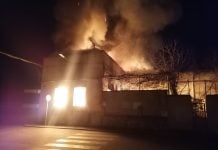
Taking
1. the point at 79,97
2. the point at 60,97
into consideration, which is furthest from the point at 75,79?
the point at 60,97

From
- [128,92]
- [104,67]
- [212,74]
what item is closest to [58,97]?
[104,67]

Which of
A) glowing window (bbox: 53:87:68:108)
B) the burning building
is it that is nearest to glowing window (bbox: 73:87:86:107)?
the burning building

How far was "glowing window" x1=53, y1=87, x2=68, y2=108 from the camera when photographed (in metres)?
22.5

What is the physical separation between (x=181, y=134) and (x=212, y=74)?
10893mm

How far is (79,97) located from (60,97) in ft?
7.06

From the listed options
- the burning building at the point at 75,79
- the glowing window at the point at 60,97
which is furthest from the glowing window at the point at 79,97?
the glowing window at the point at 60,97

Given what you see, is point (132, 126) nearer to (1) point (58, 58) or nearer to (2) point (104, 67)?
(2) point (104, 67)

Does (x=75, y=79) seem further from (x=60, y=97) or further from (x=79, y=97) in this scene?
(x=60, y=97)

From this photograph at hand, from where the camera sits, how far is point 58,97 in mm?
22859

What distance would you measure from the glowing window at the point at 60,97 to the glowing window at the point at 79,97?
1.01 meters

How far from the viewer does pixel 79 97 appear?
2186 cm

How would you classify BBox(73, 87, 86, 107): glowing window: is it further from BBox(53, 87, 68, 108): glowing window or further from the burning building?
BBox(53, 87, 68, 108): glowing window

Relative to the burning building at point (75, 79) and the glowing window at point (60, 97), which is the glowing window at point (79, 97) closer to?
the burning building at point (75, 79)

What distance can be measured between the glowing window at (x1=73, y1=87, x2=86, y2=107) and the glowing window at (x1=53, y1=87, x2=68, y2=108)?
1009 mm
